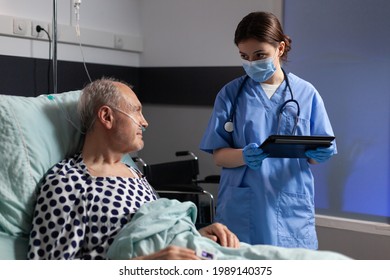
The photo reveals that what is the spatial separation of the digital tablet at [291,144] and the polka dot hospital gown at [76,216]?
0.52m

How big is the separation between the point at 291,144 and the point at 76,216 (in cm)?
78

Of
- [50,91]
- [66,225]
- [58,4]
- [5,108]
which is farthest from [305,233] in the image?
[58,4]

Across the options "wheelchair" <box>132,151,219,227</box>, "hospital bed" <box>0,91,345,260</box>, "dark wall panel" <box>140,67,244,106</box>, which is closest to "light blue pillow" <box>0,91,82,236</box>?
"hospital bed" <box>0,91,345,260</box>

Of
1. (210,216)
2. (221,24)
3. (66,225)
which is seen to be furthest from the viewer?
(221,24)

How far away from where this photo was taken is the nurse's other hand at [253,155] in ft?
6.86

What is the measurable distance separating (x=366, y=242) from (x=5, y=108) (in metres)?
2.12

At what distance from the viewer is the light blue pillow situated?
179 cm

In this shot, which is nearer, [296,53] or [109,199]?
[109,199]

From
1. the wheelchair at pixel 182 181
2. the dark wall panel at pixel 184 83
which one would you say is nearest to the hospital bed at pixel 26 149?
the wheelchair at pixel 182 181

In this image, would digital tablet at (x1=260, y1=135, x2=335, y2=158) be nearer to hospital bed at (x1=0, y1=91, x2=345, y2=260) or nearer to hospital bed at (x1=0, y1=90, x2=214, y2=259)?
hospital bed at (x1=0, y1=91, x2=345, y2=260)

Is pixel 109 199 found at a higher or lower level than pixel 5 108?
lower

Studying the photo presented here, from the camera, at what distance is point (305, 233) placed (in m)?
2.23

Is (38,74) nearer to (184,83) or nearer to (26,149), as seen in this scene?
(184,83)

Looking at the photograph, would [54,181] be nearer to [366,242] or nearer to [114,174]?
[114,174]
